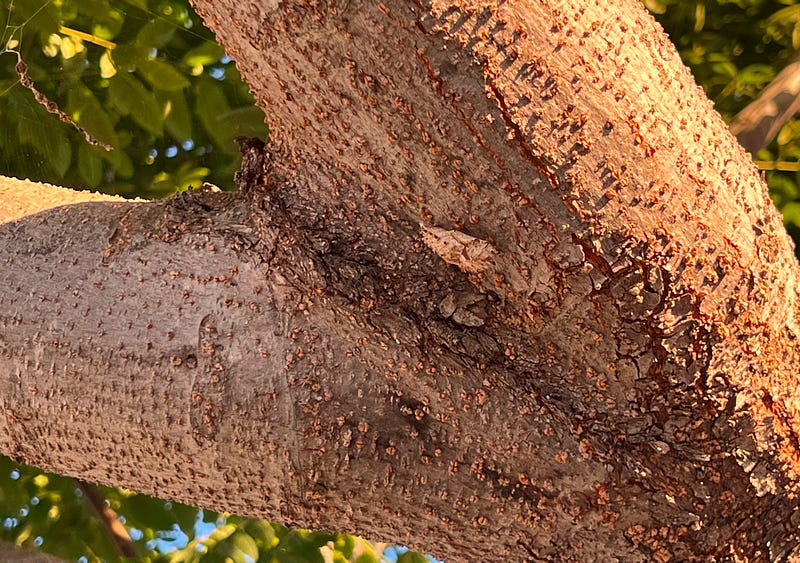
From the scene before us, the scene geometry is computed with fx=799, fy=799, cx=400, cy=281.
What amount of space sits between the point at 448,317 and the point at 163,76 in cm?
112

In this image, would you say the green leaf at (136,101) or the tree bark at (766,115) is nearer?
the tree bark at (766,115)

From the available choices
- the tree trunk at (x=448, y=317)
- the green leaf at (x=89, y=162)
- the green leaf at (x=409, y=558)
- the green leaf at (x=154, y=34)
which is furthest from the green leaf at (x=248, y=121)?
the green leaf at (x=409, y=558)

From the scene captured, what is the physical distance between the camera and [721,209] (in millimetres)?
908

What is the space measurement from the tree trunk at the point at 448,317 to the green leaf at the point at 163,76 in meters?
0.75

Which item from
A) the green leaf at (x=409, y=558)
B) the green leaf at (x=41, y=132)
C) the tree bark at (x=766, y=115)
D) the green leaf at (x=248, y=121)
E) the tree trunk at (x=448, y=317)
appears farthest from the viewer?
the green leaf at (x=409, y=558)

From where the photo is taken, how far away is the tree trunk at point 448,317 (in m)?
0.86

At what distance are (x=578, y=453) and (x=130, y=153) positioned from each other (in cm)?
158

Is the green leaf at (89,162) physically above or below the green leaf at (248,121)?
below

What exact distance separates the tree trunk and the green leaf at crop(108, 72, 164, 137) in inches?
28.8

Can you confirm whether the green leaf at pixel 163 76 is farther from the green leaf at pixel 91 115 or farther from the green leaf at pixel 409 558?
the green leaf at pixel 409 558

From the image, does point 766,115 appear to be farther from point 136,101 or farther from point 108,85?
point 108,85

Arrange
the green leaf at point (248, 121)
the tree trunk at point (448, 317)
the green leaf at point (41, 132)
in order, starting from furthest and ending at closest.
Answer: the green leaf at point (41, 132) → the green leaf at point (248, 121) → the tree trunk at point (448, 317)

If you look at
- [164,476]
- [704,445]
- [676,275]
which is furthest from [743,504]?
[164,476]

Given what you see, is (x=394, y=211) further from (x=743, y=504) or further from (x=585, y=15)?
(x=743, y=504)
